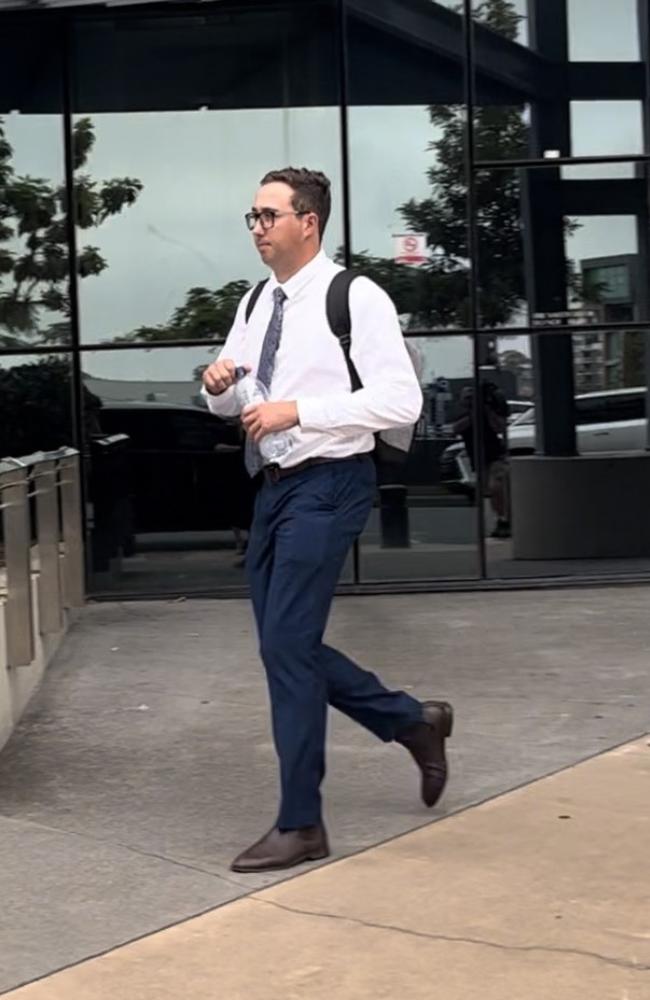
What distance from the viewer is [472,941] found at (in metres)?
3.79

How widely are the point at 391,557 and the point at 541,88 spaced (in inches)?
132

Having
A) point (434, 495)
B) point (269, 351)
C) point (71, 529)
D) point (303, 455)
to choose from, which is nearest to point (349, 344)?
point (269, 351)

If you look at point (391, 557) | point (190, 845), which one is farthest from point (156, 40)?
point (190, 845)

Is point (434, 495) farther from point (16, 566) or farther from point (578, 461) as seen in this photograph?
point (16, 566)

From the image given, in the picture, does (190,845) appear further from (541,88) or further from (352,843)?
(541,88)

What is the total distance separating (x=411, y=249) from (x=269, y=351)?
5496 millimetres

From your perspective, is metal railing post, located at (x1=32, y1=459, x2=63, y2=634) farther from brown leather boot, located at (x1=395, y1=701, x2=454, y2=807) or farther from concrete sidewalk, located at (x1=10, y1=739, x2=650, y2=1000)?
concrete sidewalk, located at (x1=10, y1=739, x2=650, y2=1000)

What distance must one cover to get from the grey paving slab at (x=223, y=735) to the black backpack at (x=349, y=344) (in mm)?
1272

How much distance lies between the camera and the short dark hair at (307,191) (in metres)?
4.28

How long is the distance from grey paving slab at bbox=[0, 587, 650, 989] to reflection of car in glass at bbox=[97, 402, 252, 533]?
69cm

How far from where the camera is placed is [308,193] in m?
4.30

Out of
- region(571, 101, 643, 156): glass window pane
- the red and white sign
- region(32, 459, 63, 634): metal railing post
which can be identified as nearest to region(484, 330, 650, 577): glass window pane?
the red and white sign

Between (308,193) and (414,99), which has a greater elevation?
(414,99)

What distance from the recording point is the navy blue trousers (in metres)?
4.21
